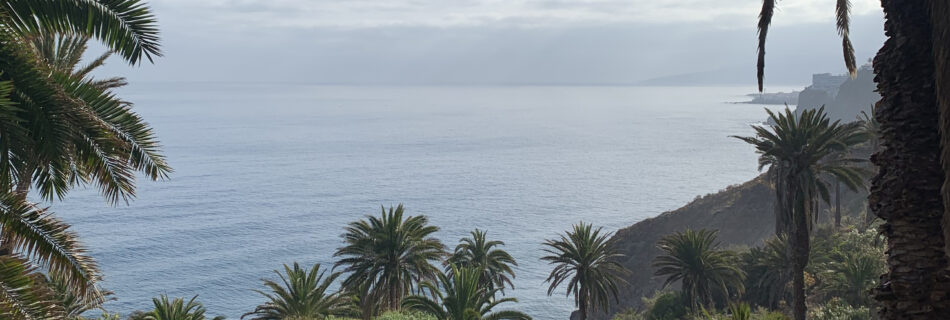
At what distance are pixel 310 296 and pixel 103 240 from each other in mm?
68234

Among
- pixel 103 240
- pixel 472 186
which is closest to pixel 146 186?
pixel 103 240

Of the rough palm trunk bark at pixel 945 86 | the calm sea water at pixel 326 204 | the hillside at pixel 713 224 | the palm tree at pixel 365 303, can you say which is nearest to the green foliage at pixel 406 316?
the palm tree at pixel 365 303

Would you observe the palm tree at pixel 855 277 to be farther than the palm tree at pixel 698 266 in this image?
No

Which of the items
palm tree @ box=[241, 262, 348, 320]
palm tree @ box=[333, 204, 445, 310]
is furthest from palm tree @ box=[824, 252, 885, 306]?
palm tree @ box=[241, 262, 348, 320]

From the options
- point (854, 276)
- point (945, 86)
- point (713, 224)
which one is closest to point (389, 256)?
point (854, 276)

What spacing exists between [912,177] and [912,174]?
0.15ft

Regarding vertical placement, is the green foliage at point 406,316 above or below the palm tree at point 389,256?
below

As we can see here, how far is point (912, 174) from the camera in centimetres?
1026

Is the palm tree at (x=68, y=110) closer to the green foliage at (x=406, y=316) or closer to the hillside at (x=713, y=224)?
the green foliage at (x=406, y=316)

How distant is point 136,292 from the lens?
77.1m

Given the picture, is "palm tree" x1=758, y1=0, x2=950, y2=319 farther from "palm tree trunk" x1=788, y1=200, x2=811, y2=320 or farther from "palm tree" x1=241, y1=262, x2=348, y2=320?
"palm tree" x1=241, y1=262, x2=348, y2=320

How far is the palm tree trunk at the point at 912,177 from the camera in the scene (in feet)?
33.2

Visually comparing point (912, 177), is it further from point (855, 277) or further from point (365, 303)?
point (365, 303)

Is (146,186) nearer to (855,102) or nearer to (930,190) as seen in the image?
(930,190)
